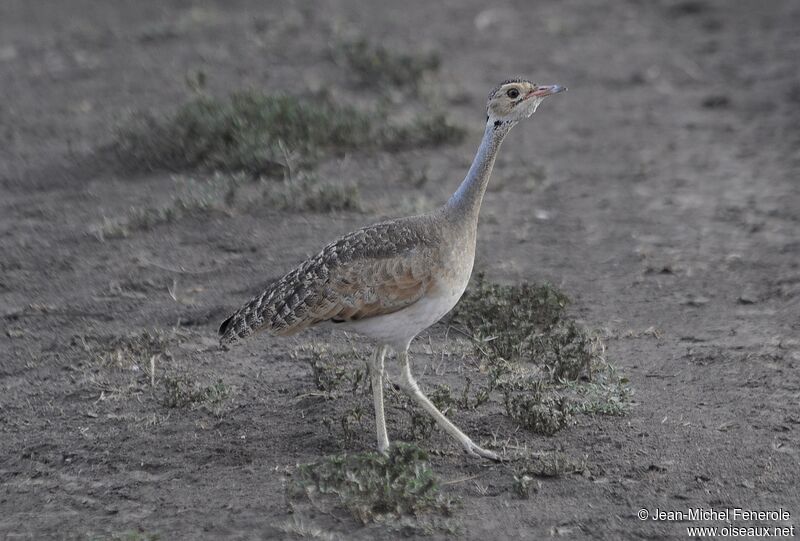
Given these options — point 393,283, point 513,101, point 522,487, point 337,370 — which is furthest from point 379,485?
point 513,101

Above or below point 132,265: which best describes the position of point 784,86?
above

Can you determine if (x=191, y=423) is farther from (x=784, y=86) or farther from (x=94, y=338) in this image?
(x=784, y=86)

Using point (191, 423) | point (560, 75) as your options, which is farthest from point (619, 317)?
point (560, 75)

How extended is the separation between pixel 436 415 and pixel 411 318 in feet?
1.80

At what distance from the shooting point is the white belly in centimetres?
587

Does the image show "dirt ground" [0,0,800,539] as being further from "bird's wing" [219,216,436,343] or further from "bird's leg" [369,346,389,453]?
"bird's wing" [219,216,436,343]

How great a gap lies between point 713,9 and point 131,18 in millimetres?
7910

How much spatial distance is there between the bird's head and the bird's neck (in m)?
0.05

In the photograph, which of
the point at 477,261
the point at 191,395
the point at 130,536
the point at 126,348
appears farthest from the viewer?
the point at 477,261

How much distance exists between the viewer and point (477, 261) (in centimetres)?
848

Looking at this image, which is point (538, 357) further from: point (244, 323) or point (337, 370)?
point (244, 323)

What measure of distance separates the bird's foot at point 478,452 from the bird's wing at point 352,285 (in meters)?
0.79

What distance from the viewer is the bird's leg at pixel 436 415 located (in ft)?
19.6

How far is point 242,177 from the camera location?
9.67m
